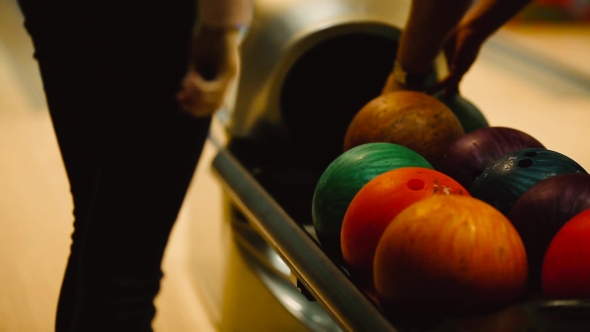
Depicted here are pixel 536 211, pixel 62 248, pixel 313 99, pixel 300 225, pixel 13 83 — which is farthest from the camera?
pixel 13 83

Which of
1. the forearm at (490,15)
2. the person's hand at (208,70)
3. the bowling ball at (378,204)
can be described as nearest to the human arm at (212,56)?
the person's hand at (208,70)

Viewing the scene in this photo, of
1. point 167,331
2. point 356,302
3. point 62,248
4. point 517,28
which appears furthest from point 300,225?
point 517,28

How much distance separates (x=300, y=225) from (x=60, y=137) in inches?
17.2

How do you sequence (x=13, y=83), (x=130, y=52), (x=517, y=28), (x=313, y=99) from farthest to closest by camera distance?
(x=517, y=28) → (x=13, y=83) → (x=313, y=99) → (x=130, y=52)

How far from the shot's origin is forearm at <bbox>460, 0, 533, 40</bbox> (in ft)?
4.17

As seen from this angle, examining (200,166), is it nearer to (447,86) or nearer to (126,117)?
(447,86)

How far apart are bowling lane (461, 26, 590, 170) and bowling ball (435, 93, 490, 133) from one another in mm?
1111

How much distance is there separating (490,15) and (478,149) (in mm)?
317

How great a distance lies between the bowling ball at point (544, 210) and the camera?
0.91 meters

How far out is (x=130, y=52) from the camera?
806mm

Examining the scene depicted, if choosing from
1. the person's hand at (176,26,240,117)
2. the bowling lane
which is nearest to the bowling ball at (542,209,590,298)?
the person's hand at (176,26,240,117)

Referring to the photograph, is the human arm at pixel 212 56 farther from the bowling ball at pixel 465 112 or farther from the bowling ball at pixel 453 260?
the bowling ball at pixel 465 112

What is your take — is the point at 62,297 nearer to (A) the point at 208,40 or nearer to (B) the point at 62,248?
(A) the point at 208,40

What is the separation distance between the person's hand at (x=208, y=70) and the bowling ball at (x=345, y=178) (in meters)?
0.29
